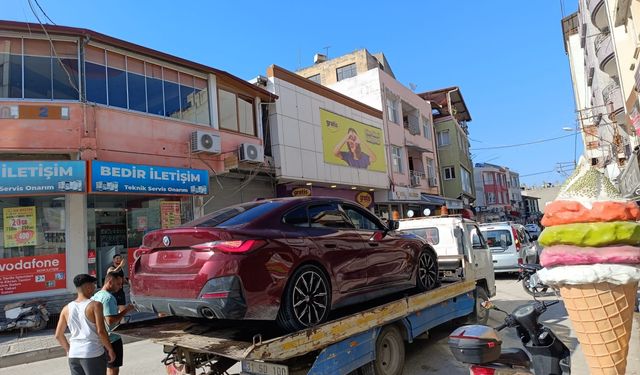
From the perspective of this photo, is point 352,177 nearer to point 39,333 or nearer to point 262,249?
point 39,333

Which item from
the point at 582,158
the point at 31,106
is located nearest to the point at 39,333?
the point at 31,106

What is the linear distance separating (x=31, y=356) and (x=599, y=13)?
21.8 m

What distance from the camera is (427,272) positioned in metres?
6.77

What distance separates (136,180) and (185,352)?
789 cm

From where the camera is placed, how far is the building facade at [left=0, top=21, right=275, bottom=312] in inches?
408

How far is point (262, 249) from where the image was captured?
4.10 m

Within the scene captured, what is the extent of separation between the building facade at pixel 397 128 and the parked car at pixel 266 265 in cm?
1623

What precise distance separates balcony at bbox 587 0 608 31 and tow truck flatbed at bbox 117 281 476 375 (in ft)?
56.5

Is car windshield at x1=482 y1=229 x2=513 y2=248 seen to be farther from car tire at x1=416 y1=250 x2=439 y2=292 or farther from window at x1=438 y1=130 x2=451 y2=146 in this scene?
window at x1=438 y1=130 x2=451 y2=146

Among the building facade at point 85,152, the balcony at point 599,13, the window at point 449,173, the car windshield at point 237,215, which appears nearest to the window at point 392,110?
the window at point 449,173

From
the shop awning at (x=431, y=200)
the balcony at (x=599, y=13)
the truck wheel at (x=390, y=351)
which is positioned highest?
the balcony at (x=599, y=13)

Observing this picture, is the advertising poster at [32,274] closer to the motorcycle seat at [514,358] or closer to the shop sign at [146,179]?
the shop sign at [146,179]

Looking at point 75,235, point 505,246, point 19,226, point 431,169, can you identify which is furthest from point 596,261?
point 431,169

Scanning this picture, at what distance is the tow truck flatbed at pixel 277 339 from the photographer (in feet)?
12.3
